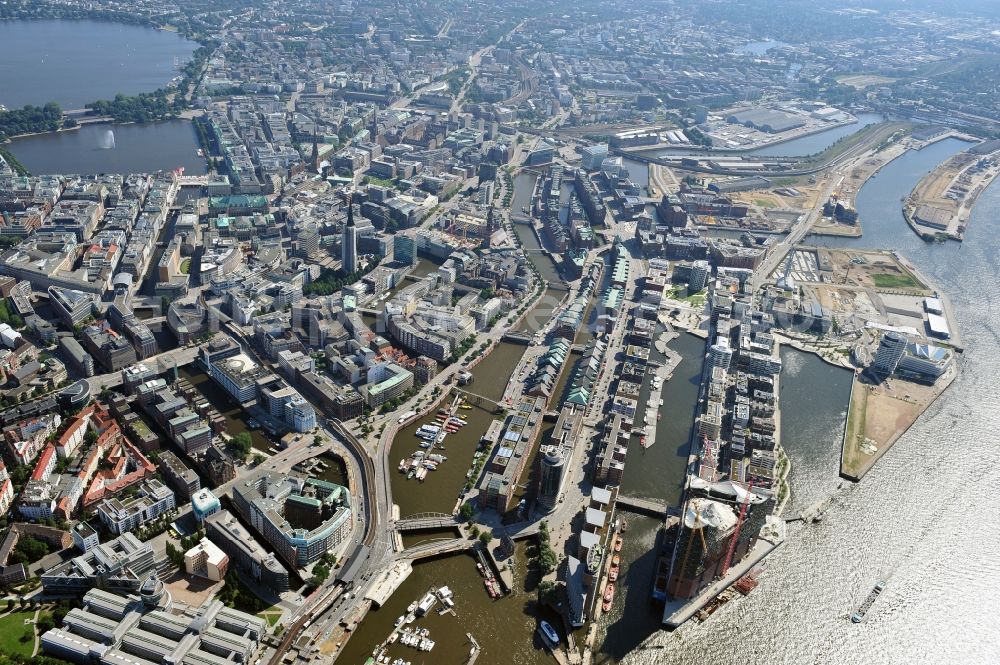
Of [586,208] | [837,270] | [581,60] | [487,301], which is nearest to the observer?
[487,301]

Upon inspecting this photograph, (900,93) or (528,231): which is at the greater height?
(528,231)

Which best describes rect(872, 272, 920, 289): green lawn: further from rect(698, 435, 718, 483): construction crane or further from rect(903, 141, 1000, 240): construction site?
rect(698, 435, 718, 483): construction crane

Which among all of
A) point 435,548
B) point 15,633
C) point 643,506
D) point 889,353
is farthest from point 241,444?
point 889,353

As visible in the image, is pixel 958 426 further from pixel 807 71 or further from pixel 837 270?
pixel 807 71

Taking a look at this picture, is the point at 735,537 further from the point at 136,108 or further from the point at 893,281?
the point at 136,108

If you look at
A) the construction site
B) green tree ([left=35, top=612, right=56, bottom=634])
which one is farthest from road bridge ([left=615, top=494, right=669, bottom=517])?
the construction site

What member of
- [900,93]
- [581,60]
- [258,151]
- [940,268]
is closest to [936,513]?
[940,268]

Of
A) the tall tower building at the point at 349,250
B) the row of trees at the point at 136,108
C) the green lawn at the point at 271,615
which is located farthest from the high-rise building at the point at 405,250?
the row of trees at the point at 136,108
